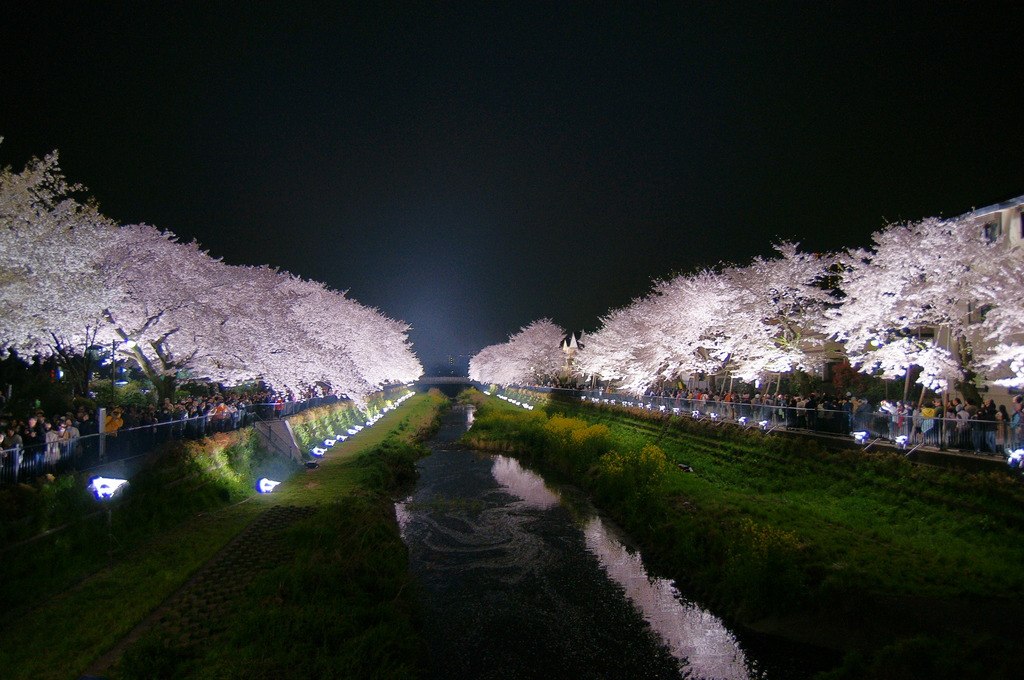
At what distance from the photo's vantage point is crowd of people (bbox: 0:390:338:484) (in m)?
13.1

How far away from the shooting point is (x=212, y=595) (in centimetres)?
1230

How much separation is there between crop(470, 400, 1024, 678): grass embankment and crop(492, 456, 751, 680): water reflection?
64 cm

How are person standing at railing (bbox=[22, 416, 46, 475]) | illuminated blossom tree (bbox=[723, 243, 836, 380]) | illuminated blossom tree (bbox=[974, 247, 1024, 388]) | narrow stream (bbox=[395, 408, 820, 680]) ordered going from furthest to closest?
illuminated blossom tree (bbox=[723, 243, 836, 380]) → illuminated blossom tree (bbox=[974, 247, 1024, 388]) → person standing at railing (bbox=[22, 416, 46, 475]) → narrow stream (bbox=[395, 408, 820, 680])

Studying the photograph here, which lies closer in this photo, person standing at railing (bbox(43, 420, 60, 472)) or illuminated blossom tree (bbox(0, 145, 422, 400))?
person standing at railing (bbox(43, 420, 60, 472))

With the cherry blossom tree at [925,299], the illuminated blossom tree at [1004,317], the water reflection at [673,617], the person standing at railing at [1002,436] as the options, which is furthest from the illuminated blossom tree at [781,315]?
the person standing at railing at [1002,436]

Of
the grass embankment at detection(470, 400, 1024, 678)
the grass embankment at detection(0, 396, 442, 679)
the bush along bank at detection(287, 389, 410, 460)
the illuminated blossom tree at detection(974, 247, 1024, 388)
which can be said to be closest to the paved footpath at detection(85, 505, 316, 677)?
the grass embankment at detection(0, 396, 442, 679)

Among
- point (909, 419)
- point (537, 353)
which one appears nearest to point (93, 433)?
point (909, 419)

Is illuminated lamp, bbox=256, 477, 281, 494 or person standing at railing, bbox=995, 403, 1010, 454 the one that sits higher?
person standing at railing, bbox=995, 403, 1010, 454

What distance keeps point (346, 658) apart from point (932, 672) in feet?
31.3

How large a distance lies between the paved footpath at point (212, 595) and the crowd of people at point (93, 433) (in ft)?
12.9

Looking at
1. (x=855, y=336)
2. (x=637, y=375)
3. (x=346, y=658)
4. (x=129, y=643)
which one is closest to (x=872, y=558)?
(x=346, y=658)

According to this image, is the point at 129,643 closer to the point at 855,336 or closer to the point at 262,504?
the point at 262,504

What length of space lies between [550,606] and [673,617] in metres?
3.07

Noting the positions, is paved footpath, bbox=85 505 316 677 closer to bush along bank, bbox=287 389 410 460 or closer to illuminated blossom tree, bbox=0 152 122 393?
illuminated blossom tree, bbox=0 152 122 393
